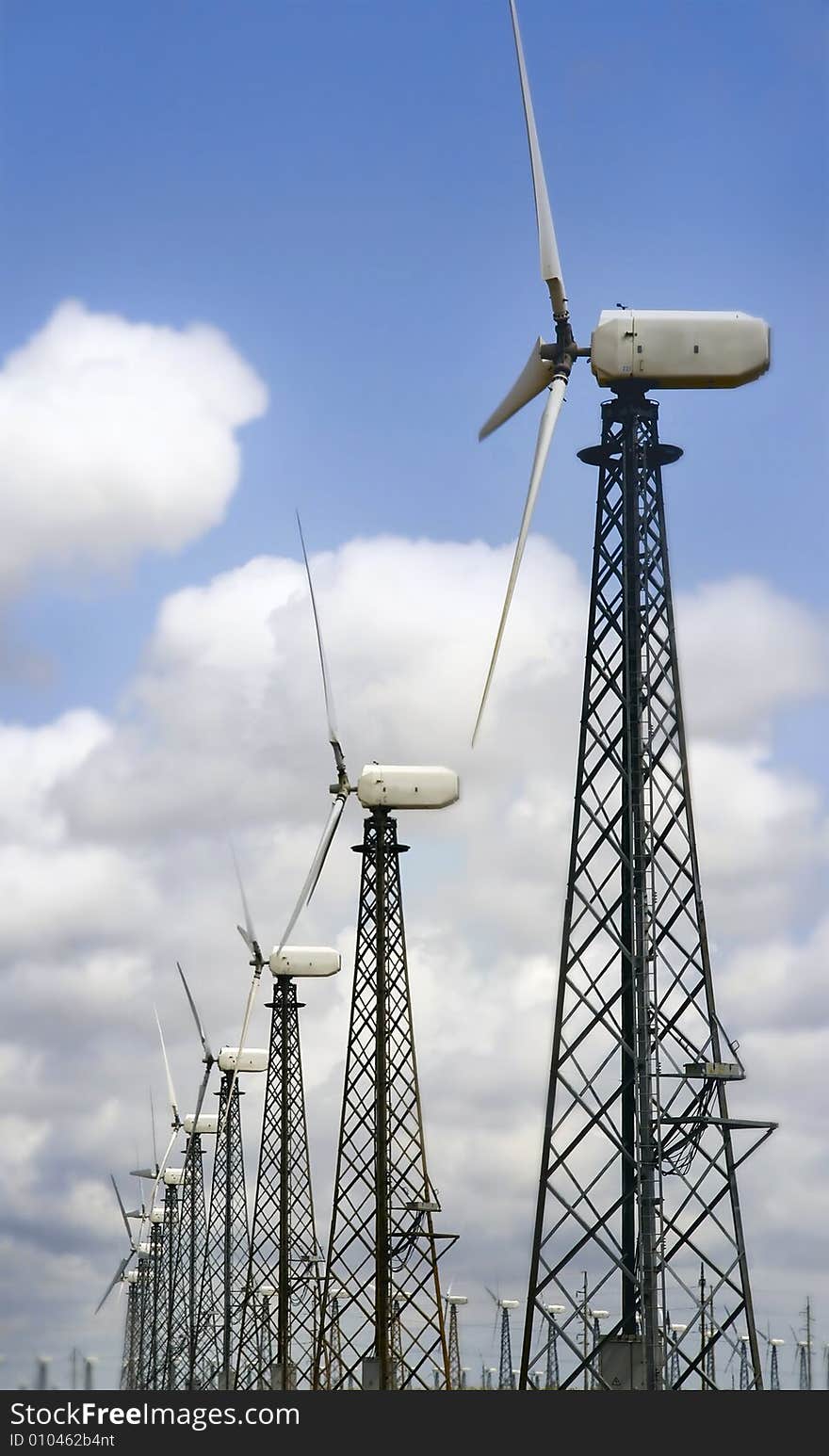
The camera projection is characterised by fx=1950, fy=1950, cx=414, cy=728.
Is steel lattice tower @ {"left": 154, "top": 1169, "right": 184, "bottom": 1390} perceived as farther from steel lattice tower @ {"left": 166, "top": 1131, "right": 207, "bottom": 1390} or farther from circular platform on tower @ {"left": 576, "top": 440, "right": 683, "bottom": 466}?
circular platform on tower @ {"left": 576, "top": 440, "right": 683, "bottom": 466}

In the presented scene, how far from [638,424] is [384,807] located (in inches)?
1037

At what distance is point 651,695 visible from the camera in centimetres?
4653

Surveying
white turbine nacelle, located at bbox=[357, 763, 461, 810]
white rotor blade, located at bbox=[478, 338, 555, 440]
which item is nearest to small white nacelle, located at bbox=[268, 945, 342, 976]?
white turbine nacelle, located at bbox=[357, 763, 461, 810]

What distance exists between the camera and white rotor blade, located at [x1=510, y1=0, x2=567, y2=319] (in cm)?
4838

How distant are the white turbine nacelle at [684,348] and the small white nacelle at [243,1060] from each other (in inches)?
2962

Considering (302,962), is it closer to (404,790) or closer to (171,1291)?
(404,790)

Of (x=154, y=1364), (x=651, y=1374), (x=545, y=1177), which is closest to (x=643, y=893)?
(x=545, y=1177)

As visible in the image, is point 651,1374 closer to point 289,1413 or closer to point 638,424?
point 289,1413

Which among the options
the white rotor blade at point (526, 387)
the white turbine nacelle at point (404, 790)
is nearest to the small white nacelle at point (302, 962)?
the white turbine nacelle at point (404, 790)

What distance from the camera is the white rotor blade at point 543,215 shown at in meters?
48.4

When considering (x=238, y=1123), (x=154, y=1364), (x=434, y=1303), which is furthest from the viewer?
(x=154, y=1364)

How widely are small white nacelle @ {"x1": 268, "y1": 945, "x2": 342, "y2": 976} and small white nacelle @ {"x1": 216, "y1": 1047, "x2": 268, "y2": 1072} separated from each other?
24792 millimetres

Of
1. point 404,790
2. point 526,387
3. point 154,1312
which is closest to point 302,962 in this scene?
point 404,790

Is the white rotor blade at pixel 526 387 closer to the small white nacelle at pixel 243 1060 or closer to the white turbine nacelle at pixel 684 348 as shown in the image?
the white turbine nacelle at pixel 684 348
